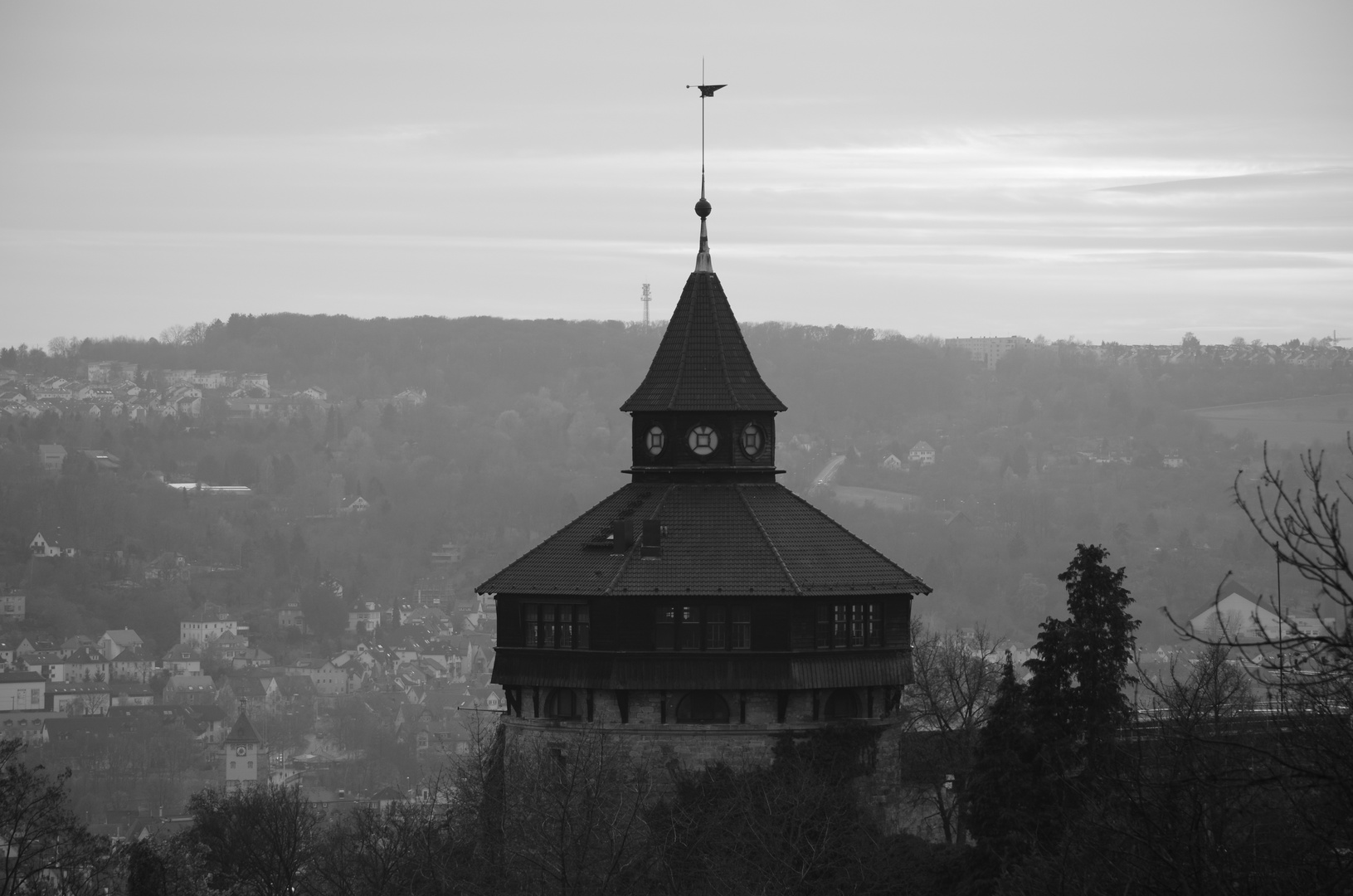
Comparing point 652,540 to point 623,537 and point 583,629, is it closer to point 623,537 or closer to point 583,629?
point 623,537

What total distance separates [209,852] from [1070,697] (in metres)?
22.4

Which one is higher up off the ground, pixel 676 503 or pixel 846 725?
pixel 676 503

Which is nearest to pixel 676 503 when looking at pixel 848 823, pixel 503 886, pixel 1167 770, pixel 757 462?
pixel 757 462

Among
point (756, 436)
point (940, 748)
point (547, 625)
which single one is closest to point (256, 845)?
point (547, 625)

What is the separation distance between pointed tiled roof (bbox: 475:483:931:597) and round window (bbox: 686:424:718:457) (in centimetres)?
82

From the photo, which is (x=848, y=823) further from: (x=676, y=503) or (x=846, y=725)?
(x=676, y=503)

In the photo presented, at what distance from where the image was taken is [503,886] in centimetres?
4438

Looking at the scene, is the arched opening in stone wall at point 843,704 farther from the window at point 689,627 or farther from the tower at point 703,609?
the window at point 689,627

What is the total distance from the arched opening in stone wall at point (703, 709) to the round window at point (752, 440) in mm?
6316

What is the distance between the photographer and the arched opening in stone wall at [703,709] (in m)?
52.2

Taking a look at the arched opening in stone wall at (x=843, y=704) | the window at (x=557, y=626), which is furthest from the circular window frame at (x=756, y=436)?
the arched opening in stone wall at (x=843, y=704)

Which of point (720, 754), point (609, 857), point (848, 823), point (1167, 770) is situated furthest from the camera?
point (720, 754)

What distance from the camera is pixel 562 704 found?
53469 millimetres

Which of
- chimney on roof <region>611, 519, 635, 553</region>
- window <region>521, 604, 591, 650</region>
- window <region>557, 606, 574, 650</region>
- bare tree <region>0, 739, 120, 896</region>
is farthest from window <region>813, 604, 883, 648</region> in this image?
bare tree <region>0, 739, 120, 896</region>
